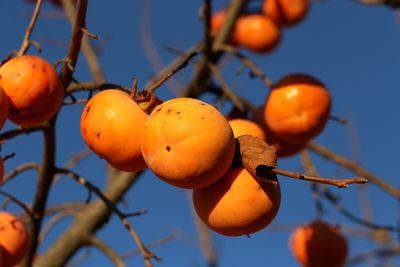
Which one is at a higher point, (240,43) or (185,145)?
(185,145)

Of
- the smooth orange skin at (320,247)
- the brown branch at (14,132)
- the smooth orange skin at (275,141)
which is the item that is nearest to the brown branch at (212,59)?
the smooth orange skin at (275,141)

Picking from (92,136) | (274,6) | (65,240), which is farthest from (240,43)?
(92,136)

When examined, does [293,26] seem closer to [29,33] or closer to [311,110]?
[311,110]

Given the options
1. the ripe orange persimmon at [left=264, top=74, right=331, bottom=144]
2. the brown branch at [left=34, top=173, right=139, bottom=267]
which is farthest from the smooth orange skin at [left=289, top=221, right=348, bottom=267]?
the brown branch at [left=34, top=173, right=139, bottom=267]

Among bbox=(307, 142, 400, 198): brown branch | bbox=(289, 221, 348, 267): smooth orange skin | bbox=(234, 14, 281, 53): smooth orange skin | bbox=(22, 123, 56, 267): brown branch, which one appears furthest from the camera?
bbox=(234, 14, 281, 53): smooth orange skin

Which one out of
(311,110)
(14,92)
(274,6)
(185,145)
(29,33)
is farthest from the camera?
A: (274,6)

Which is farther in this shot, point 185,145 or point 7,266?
point 7,266

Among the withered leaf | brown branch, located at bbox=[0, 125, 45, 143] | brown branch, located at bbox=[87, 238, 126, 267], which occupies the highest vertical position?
the withered leaf

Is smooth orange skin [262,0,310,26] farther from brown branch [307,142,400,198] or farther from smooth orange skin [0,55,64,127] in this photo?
smooth orange skin [0,55,64,127]
